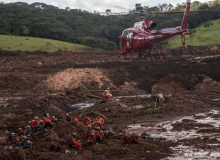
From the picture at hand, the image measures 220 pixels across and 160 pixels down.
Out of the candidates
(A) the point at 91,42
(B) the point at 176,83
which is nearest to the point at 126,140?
(B) the point at 176,83

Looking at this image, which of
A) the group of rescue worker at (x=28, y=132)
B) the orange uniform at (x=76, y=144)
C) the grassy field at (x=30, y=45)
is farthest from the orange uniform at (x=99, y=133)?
the grassy field at (x=30, y=45)

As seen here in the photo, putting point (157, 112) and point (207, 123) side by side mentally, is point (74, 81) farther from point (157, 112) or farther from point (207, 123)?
point (207, 123)

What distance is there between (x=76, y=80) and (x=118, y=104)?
7761 mm

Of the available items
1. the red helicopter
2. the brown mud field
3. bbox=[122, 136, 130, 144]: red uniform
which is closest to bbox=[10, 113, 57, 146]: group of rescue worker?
the brown mud field

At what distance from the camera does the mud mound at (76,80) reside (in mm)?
Answer: 29125

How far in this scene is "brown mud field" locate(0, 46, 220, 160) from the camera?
1409 centimetres

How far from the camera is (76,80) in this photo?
2977 cm

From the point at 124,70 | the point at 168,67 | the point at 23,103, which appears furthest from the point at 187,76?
the point at 23,103

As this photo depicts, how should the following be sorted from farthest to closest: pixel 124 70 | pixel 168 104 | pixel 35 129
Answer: pixel 124 70, pixel 168 104, pixel 35 129

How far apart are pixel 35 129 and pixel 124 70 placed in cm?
1785

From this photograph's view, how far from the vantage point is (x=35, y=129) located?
15477mm

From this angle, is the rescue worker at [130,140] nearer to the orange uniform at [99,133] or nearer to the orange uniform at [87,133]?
the orange uniform at [99,133]

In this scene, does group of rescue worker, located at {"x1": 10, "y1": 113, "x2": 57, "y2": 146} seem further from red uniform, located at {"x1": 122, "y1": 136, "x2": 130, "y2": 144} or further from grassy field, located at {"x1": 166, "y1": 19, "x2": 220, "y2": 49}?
grassy field, located at {"x1": 166, "y1": 19, "x2": 220, "y2": 49}

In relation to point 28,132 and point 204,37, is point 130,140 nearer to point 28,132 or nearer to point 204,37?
point 28,132
